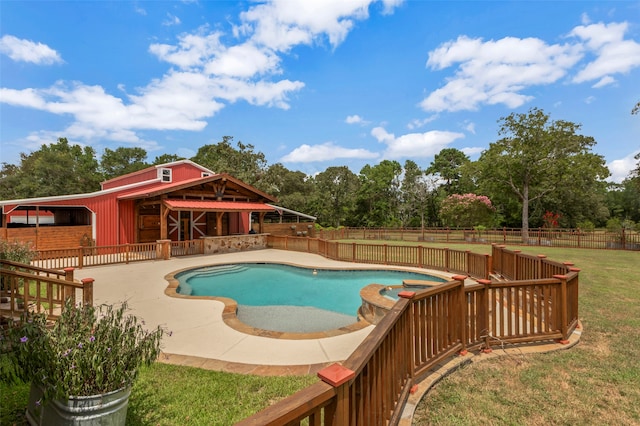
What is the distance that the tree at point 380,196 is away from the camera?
123 feet

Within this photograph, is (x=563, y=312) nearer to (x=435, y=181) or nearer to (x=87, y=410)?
(x=87, y=410)

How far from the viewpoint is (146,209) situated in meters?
17.2

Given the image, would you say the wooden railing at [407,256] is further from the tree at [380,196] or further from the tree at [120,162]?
the tree at [120,162]

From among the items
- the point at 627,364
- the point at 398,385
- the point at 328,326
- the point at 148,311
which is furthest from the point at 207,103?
the point at 627,364

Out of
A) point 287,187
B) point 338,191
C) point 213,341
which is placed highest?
point 287,187

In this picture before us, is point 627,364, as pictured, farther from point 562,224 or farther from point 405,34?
point 562,224

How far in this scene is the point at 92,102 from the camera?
49.4 ft

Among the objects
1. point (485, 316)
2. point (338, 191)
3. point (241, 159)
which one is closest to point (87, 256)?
point (485, 316)

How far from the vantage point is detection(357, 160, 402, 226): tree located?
37.3 metres

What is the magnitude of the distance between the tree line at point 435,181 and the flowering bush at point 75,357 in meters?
25.8

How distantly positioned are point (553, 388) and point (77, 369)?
4.77m

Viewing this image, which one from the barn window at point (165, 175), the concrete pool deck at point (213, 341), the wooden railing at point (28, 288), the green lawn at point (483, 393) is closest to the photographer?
the green lawn at point (483, 393)

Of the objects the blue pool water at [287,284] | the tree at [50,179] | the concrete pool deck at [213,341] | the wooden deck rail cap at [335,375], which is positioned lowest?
the blue pool water at [287,284]

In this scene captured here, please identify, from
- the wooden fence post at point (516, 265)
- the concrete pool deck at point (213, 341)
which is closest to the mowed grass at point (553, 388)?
the concrete pool deck at point (213, 341)
